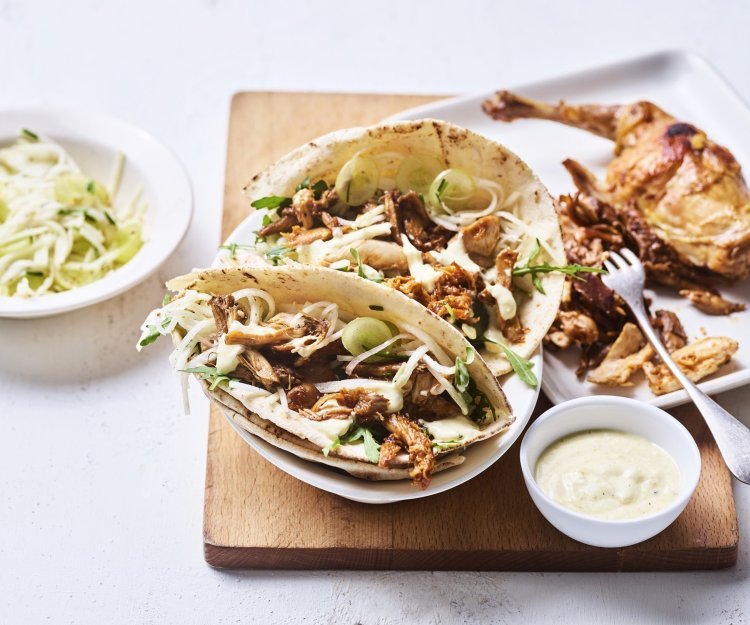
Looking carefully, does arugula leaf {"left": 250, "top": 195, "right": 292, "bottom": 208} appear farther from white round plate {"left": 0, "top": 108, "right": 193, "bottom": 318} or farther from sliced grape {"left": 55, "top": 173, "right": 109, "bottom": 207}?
sliced grape {"left": 55, "top": 173, "right": 109, "bottom": 207}

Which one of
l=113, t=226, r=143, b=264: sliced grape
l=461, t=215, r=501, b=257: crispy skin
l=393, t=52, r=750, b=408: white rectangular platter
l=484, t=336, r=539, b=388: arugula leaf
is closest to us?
l=484, t=336, r=539, b=388: arugula leaf

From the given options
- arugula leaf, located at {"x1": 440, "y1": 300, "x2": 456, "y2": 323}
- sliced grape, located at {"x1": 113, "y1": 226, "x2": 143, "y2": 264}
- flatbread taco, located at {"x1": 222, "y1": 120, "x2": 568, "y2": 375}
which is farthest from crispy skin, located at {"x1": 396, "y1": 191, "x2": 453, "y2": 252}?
sliced grape, located at {"x1": 113, "y1": 226, "x2": 143, "y2": 264}

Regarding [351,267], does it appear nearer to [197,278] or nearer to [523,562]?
[197,278]

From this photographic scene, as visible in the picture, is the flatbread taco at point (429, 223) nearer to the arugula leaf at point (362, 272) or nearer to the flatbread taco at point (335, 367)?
the arugula leaf at point (362, 272)

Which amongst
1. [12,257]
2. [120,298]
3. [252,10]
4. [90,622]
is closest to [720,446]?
[90,622]

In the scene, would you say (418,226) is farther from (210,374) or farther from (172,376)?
(172,376)

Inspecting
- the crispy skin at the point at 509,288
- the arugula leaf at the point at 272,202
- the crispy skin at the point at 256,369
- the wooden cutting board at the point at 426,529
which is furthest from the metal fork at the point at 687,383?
the crispy skin at the point at 256,369
